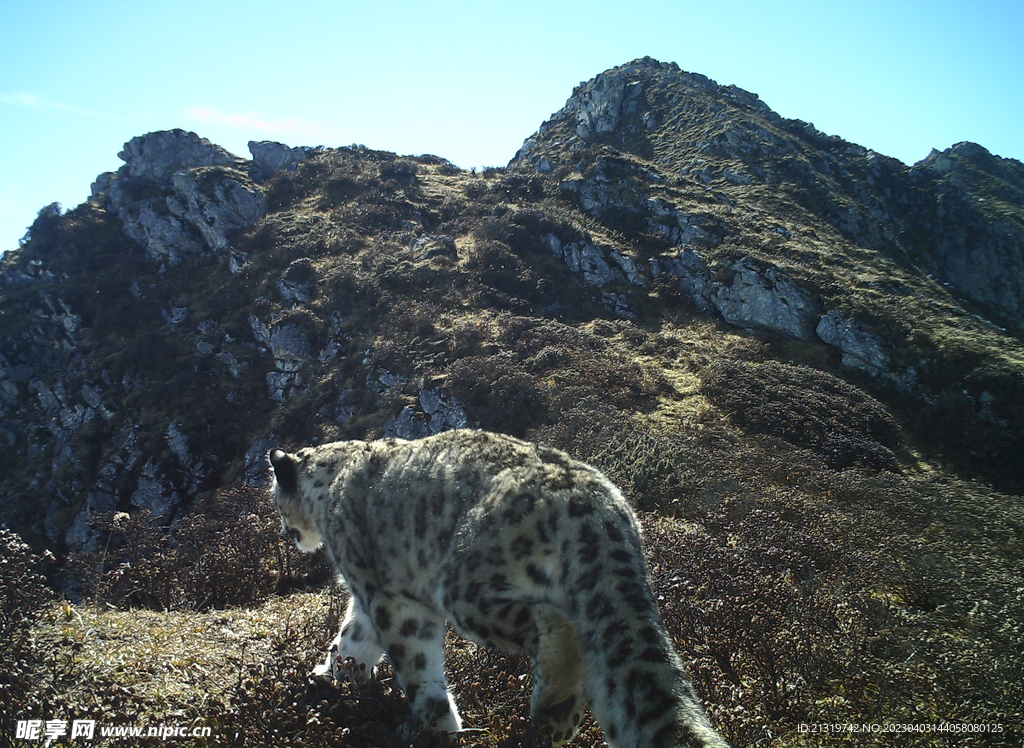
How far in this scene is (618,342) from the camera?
2541 cm

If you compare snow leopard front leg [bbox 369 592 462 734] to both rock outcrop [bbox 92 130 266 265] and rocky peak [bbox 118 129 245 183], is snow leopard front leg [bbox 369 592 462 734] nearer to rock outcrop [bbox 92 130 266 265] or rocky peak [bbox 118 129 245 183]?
rock outcrop [bbox 92 130 266 265]

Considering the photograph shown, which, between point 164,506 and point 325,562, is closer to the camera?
point 325,562

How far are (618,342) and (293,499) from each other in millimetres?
21102

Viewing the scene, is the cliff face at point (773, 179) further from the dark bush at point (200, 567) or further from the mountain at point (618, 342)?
the dark bush at point (200, 567)

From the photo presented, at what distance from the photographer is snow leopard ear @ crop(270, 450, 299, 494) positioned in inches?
220

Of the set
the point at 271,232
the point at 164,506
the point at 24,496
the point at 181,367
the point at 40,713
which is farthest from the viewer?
the point at 271,232

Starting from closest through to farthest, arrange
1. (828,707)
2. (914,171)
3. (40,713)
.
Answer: (40,713) → (828,707) → (914,171)

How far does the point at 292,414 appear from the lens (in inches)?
971

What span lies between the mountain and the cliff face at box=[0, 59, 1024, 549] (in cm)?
19

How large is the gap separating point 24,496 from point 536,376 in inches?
1034

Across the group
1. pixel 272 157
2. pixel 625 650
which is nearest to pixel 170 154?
pixel 272 157

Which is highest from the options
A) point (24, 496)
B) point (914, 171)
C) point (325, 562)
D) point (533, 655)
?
point (914, 171)

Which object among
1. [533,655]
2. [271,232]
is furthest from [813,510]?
[271,232]

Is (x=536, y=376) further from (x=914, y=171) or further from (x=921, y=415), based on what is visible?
(x=914, y=171)
